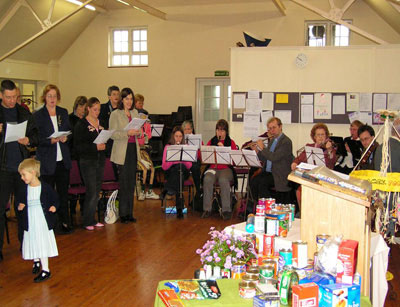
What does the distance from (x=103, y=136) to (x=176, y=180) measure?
1423 millimetres

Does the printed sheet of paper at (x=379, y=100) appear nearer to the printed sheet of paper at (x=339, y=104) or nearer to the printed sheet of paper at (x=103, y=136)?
the printed sheet of paper at (x=339, y=104)

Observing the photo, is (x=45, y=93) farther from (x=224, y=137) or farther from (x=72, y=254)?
(x=224, y=137)

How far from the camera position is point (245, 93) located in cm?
809

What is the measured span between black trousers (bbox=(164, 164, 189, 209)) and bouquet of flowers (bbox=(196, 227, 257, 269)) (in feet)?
12.8

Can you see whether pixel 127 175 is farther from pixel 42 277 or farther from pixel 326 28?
pixel 326 28

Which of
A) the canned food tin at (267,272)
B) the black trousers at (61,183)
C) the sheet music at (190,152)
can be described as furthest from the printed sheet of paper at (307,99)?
the canned food tin at (267,272)

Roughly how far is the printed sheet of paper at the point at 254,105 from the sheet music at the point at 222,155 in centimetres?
178

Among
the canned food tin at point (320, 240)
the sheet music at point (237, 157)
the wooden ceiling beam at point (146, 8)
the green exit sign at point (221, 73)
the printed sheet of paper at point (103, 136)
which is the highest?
the wooden ceiling beam at point (146, 8)

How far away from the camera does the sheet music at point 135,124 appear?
591cm

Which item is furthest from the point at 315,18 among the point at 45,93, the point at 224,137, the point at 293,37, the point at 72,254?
the point at 72,254

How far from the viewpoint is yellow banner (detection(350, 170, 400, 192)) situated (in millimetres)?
3275

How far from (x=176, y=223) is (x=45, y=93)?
7.79 ft

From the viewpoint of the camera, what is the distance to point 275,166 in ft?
20.9

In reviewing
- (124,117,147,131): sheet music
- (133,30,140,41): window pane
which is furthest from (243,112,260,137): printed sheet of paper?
(133,30,140,41): window pane
